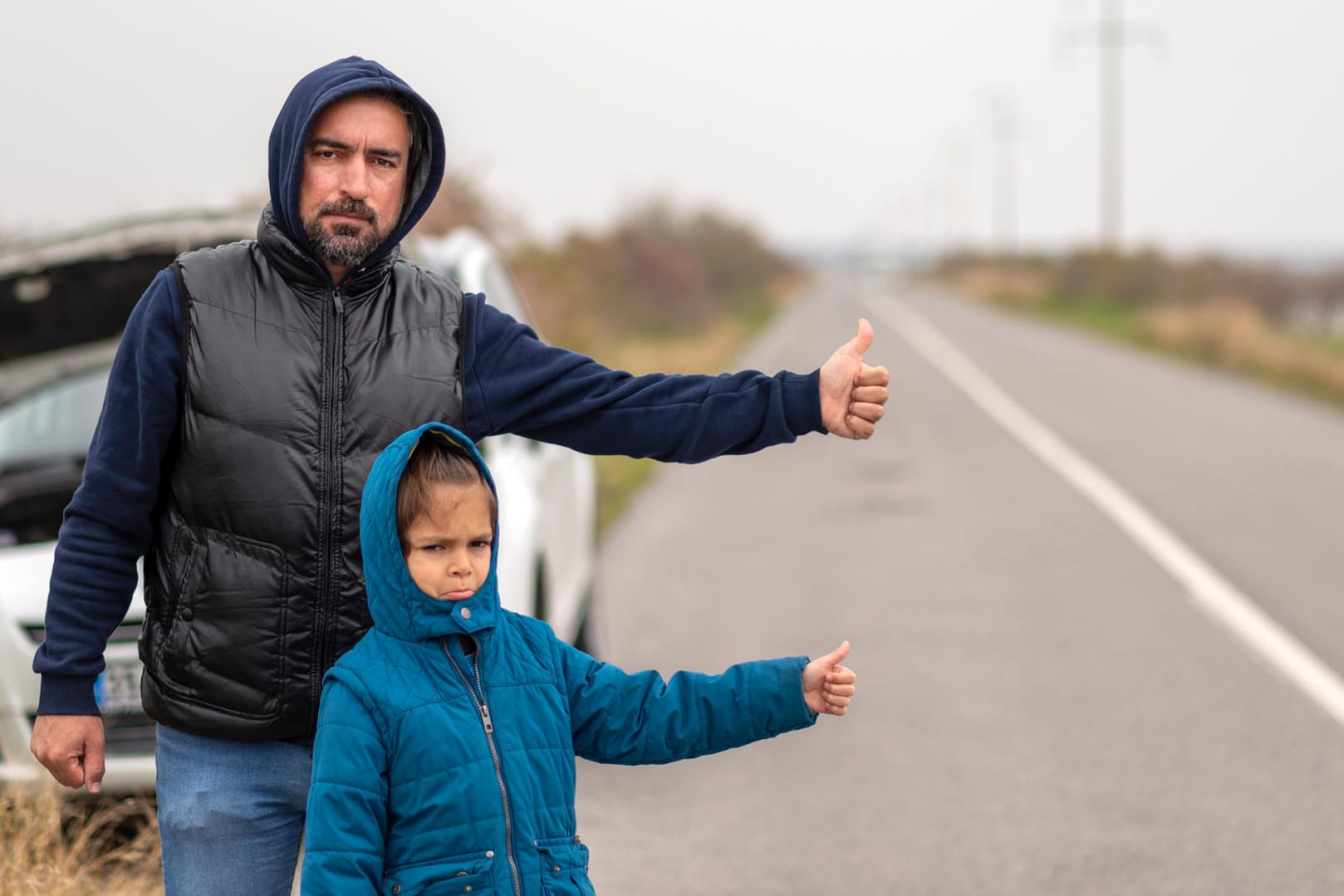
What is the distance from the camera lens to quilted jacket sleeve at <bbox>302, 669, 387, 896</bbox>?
229cm

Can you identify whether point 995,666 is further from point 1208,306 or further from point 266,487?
point 1208,306

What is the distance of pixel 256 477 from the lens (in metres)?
2.57

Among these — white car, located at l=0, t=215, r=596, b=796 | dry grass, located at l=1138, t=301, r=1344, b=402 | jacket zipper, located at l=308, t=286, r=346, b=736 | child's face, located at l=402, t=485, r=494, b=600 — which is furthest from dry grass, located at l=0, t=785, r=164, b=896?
dry grass, located at l=1138, t=301, r=1344, b=402

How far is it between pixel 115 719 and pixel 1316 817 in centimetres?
354

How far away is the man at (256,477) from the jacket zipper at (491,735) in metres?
0.28

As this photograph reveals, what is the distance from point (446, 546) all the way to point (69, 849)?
8.05 ft

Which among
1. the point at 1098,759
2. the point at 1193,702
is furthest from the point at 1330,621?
the point at 1098,759

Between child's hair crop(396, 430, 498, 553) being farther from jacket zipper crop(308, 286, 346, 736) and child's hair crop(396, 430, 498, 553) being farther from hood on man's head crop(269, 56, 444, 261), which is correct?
hood on man's head crop(269, 56, 444, 261)

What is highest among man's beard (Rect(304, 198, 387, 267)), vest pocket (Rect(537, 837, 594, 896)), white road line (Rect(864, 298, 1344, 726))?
man's beard (Rect(304, 198, 387, 267))

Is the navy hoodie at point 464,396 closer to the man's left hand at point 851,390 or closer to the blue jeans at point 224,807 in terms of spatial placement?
the man's left hand at point 851,390

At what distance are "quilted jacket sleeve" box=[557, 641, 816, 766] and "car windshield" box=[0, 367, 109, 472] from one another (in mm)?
3883

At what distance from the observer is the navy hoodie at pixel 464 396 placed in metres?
2.59

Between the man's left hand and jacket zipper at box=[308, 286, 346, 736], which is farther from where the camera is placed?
the man's left hand

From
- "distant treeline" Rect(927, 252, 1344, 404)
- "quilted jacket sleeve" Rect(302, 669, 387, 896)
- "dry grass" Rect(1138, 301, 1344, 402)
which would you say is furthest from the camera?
"distant treeline" Rect(927, 252, 1344, 404)
